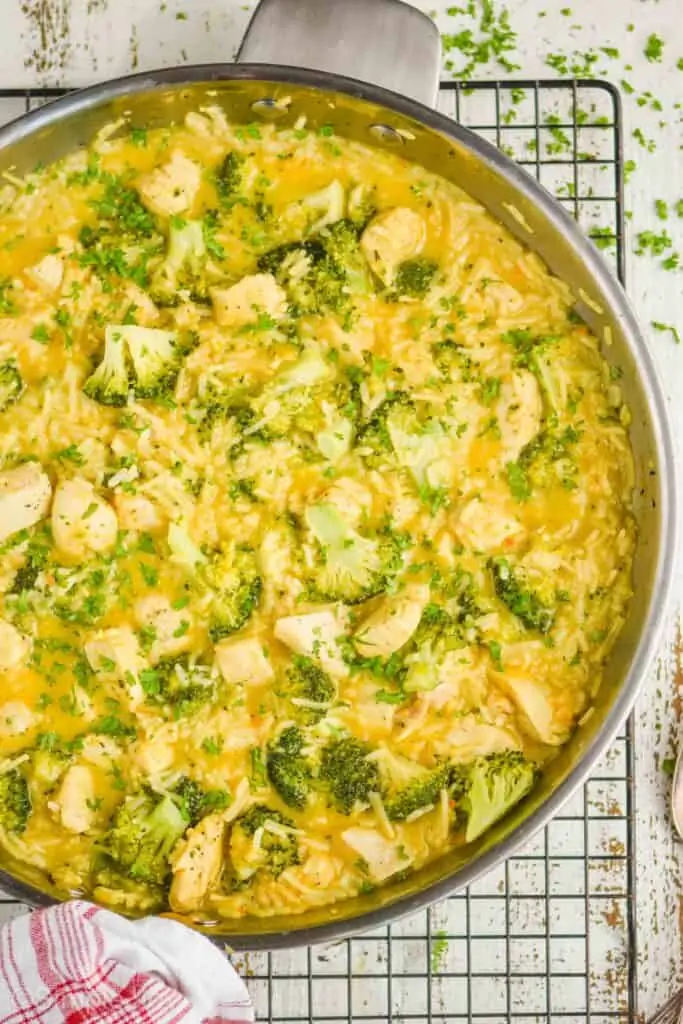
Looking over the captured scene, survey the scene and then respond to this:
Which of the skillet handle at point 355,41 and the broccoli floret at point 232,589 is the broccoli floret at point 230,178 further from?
the broccoli floret at point 232,589

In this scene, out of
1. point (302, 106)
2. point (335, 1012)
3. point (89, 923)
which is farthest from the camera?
point (335, 1012)

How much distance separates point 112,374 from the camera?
3.54 m

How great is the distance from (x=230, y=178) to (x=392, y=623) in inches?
60.1

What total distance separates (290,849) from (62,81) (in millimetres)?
2809

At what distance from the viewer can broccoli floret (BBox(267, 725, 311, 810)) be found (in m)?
3.53

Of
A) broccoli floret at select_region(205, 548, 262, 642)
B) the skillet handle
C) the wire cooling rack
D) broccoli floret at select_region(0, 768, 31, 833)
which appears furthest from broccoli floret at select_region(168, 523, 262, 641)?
the skillet handle

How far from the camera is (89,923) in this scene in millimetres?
3322

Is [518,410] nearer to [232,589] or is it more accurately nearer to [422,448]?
[422,448]

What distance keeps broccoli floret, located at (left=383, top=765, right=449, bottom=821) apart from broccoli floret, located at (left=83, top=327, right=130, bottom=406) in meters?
1.50

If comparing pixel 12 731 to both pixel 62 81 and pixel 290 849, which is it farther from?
pixel 62 81

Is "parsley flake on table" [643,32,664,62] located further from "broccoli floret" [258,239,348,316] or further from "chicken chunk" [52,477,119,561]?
"chicken chunk" [52,477,119,561]

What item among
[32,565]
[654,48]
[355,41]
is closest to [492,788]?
[32,565]

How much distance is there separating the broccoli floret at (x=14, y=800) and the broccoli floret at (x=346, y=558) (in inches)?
44.3

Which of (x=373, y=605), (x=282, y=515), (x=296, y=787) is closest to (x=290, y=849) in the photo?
(x=296, y=787)
